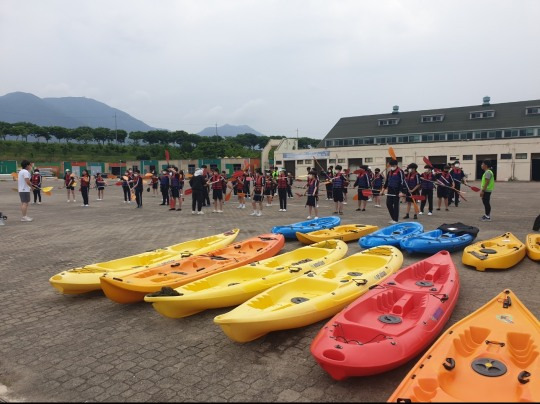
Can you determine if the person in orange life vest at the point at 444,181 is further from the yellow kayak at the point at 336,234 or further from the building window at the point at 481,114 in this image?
the building window at the point at 481,114

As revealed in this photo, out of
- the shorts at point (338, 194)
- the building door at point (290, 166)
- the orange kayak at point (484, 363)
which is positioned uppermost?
the building door at point (290, 166)

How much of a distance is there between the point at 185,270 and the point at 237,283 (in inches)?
42.9

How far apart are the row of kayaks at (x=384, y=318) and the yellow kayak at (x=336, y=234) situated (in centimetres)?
223

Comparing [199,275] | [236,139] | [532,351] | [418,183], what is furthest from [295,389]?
[236,139]

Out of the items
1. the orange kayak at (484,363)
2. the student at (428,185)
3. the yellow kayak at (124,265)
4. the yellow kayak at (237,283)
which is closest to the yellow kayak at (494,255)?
the yellow kayak at (237,283)

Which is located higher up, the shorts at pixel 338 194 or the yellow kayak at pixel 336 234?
the shorts at pixel 338 194

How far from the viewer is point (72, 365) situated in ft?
11.3

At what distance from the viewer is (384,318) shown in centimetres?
380

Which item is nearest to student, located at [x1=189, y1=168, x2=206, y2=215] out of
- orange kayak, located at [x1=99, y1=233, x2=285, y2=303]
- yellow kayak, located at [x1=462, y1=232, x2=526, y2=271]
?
orange kayak, located at [x1=99, y1=233, x2=285, y2=303]

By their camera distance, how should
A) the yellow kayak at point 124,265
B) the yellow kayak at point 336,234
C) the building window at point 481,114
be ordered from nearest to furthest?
the yellow kayak at point 124,265, the yellow kayak at point 336,234, the building window at point 481,114

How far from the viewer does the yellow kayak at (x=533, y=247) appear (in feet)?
20.7

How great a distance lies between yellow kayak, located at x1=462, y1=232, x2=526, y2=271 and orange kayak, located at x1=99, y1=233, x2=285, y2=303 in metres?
3.34

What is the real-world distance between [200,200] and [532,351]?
452 inches

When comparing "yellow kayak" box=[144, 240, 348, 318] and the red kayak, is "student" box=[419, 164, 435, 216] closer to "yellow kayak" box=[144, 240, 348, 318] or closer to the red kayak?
"yellow kayak" box=[144, 240, 348, 318]
